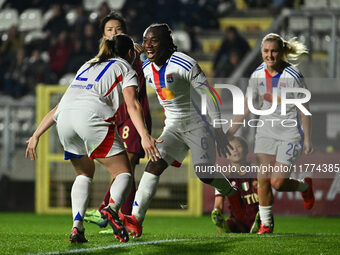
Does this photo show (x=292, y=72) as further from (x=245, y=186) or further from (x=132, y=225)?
(x=132, y=225)

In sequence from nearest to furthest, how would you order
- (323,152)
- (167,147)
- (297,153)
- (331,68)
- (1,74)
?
(167,147), (297,153), (323,152), (331,68), (1,74)

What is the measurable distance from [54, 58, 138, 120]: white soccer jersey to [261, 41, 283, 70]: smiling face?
2.11m

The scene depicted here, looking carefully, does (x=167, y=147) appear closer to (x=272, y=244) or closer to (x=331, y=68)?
(x=272, y=244)

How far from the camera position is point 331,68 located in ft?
40.6

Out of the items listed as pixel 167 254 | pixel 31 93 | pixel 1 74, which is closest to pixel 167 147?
pixel 167 254

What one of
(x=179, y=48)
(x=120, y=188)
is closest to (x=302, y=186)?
(x=120, y=188)

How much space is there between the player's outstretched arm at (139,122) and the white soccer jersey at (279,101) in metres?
2.01

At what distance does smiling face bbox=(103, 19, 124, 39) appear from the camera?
26.1ft

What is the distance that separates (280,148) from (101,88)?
232 cm

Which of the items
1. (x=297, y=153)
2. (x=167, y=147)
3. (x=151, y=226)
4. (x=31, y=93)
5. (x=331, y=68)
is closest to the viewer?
(x=167, y=147)

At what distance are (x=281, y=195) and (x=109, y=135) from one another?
5.94 meters

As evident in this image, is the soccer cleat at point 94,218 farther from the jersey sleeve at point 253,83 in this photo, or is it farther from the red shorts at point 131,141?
the jersey sleeve at point 253,83

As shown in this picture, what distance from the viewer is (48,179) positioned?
40.7 feet

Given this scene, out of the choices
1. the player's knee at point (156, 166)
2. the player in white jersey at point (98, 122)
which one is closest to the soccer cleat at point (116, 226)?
the player in white jersey at point (98, 122)
